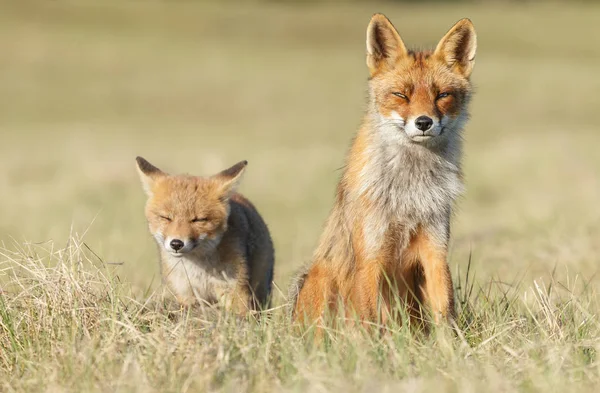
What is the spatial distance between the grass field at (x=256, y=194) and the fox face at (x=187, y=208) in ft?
1.47

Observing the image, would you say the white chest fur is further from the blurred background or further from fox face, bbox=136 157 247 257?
the blurred background

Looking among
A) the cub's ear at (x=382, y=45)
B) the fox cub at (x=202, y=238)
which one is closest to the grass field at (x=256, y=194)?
the fox cub at (x=202, y=238)

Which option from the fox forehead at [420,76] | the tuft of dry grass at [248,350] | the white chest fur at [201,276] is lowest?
the white chest fur at [201,276]

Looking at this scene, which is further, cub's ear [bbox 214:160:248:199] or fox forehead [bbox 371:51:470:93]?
cub's ear [bbox 214:160:248:199]

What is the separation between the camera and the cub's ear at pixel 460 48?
17.7 feet

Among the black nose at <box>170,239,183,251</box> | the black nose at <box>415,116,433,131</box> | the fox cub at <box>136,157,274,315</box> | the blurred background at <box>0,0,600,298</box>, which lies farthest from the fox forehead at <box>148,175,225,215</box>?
the black nose at <box>415,116,433,131</box>

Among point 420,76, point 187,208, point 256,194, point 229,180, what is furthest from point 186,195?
point 256,194

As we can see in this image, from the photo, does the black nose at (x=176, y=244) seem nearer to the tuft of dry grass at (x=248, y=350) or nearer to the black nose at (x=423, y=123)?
the tuft of dry grass at (x=248, y=350)

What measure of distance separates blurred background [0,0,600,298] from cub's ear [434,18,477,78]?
0.42 m

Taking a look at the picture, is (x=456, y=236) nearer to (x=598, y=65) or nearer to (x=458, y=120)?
(x=458, y=120)

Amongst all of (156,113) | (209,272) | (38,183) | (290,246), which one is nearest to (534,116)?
(156,113)

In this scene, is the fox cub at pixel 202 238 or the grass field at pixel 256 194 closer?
the grass field at pixel 256 194

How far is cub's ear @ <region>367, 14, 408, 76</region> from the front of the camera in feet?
17.6

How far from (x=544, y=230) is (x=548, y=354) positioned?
5.84 metres
